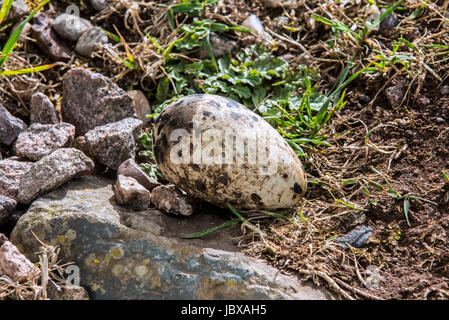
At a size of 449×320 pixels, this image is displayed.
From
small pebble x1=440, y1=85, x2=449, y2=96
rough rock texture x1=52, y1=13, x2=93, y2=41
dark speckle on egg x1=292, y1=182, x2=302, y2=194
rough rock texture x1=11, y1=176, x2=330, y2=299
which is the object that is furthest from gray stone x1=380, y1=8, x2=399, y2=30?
rough rock texture x1=52, y1=13, x2=93, y2=41

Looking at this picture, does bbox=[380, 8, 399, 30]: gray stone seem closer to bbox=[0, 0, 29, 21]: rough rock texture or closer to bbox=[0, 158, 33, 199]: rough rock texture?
bbox=[0, 158, 33, 199]: rough rock texture

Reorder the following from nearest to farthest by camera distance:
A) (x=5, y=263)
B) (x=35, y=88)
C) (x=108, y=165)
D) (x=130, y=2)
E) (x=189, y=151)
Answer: (x=5, y=263), (x=189, y=151), (x=108, y=165), (x=35, y=88), (x=130, y=2)

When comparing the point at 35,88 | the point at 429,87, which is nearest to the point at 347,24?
the point at 429,87

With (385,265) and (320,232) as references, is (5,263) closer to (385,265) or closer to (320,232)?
(320,232)

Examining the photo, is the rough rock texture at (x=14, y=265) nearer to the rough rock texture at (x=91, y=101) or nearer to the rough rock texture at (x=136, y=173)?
the rough rock texture at (x=136, y=173)

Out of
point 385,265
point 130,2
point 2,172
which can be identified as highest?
point 130,2

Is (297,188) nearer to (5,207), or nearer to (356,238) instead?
(356,238)

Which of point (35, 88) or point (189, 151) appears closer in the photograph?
point (189, 151)

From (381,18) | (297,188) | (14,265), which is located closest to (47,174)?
(14,265)

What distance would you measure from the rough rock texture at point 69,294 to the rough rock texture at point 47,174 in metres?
0.73

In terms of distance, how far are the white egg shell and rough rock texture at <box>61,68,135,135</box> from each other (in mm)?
813

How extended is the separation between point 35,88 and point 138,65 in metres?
0.86

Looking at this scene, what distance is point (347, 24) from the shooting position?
399 centimetres

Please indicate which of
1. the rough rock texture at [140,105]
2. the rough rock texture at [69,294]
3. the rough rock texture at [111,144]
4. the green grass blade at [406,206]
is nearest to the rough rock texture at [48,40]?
the rough rock texture at [140,105]
